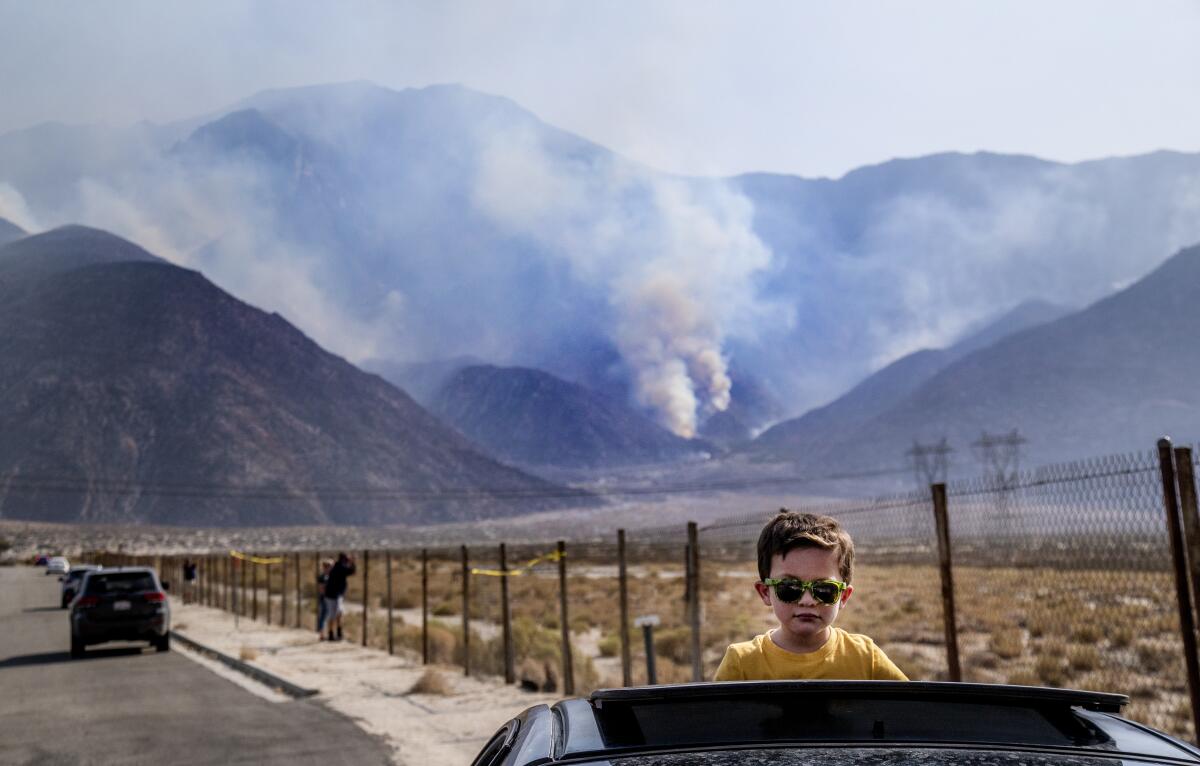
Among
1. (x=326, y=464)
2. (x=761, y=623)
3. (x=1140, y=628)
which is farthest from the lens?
(x=326, y=464)

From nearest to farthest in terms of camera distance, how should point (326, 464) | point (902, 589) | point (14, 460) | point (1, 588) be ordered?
point (902, 589)
point (1, 588)
point (14, 460)
point (326, 464)

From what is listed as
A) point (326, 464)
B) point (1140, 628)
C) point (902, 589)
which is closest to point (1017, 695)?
point (1140, 628)

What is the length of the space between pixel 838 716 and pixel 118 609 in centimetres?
2205

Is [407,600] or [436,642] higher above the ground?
[436,642]

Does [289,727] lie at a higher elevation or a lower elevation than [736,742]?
lower

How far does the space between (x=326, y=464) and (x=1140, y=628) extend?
584 feet

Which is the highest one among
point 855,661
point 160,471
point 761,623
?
point 160,471

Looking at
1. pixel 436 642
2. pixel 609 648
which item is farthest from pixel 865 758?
pixel 609 648

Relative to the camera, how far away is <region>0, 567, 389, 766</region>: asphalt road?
11.2 metres

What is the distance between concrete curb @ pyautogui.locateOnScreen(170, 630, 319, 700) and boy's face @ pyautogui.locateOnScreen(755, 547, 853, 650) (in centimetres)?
1334

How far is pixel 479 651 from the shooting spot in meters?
21.5

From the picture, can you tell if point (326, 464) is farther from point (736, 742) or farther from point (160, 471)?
point (736, 742)

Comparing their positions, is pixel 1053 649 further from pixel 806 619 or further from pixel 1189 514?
pixel 806 619

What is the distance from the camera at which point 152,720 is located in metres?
13.6
